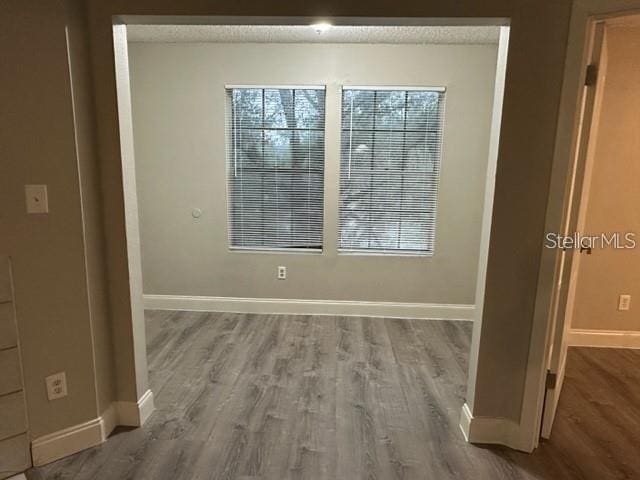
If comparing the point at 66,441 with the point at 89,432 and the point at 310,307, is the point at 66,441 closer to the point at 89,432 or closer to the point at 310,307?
the point at 89,432

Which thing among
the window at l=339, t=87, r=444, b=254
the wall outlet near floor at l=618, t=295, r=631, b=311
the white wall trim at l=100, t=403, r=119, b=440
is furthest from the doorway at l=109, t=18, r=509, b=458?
the wall outlet near floor at l=618, t=295, r=631, b=311

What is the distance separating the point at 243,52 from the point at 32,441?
127 inches

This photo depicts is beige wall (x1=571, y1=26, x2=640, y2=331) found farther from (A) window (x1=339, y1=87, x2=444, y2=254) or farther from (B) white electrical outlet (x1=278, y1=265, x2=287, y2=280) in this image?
(B) white electrical outlet (x1=278, y1=265, x2=287, y2=280)

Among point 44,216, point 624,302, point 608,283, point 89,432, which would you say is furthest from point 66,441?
point 624,302

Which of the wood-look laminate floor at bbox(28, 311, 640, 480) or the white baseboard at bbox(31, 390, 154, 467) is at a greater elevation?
the white baseboard at bbox(31, 390, 154, 467)

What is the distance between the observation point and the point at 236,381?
2922 mm

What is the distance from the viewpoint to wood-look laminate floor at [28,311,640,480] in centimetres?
211

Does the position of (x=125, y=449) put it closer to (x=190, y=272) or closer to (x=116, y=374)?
(x=116, y=374)

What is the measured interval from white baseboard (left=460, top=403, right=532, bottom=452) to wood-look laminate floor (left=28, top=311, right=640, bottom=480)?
62 millimetres

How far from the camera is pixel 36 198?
1935mm

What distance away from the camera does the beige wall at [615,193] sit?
10.2ft

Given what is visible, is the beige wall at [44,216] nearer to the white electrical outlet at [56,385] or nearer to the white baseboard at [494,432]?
the white electrical outlet at [56,385]

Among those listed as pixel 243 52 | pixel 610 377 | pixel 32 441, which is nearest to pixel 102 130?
pixel 32 441

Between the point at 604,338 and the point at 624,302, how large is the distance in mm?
336
